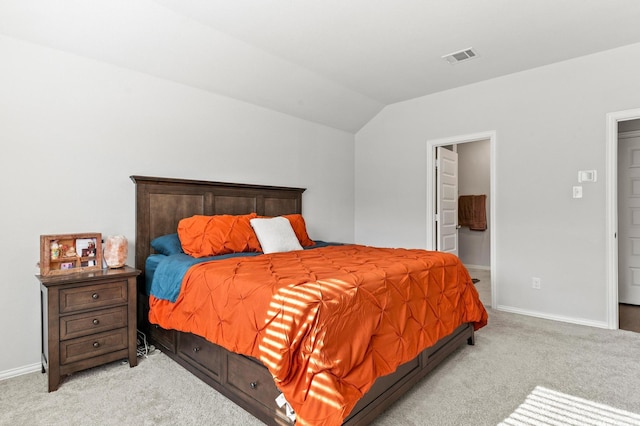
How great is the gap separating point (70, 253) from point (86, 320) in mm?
518

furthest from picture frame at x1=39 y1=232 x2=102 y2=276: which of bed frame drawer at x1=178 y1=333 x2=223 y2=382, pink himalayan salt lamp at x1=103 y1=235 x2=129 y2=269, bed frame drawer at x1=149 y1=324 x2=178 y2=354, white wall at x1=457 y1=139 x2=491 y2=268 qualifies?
white wall at x1=457 y1=139 x2=491 y2=268

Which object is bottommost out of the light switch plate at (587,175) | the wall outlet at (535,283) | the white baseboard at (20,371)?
the white baseboard at (20,371)

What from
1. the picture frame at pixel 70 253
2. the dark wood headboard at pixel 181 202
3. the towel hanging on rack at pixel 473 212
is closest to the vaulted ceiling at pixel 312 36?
the dark wood headboard at pixel 181 202

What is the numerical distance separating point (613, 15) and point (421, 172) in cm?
231

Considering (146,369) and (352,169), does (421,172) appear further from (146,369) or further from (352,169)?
(146,369)

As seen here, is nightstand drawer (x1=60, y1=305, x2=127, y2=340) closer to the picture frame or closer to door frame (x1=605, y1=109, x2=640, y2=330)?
the picture frame

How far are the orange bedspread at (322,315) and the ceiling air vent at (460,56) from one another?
1.97 meters

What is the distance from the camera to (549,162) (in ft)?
11.7

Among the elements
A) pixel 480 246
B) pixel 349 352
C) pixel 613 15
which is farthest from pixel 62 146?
pixel 480 246

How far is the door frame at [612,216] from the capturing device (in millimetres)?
3219

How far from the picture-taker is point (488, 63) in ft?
11.5

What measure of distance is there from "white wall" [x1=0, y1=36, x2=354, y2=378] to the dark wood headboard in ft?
0.33

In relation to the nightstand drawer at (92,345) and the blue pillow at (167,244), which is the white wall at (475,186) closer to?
the blue pillow at (167,244)

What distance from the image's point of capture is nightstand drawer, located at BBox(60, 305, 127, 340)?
7.19 feet
